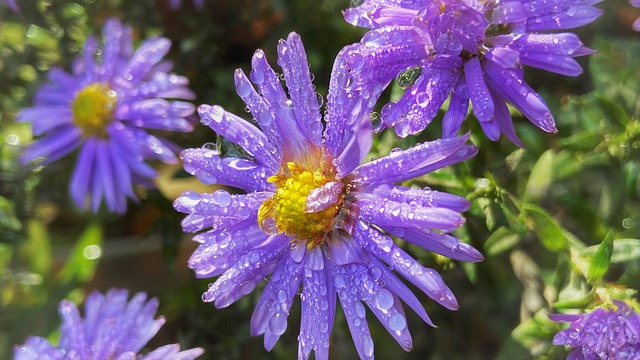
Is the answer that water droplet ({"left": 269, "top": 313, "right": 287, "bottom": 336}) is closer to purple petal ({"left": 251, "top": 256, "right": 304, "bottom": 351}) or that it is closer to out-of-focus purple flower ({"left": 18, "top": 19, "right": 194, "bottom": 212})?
purple petal ({"left": 251, "top": 256, "right": 304, "bottom": 351})

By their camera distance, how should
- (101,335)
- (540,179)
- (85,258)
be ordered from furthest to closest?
(85,258), (540,179), (101,335)

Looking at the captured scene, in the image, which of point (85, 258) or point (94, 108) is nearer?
point (94, 108)

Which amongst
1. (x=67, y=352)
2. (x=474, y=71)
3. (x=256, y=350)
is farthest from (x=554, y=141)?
(x=67, y=352)

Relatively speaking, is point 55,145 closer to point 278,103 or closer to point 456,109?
point 278,103

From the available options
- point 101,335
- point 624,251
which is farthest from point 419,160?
point 101,335

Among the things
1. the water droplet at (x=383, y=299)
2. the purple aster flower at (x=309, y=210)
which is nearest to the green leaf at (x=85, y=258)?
the purple aster flower at (x=309, y=210)

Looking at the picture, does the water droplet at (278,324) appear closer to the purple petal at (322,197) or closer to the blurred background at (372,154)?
the purple petal at (322,197)

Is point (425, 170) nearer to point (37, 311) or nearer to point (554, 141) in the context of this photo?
point (554, 141)

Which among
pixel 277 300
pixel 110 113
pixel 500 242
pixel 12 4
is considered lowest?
pixel 500 242
